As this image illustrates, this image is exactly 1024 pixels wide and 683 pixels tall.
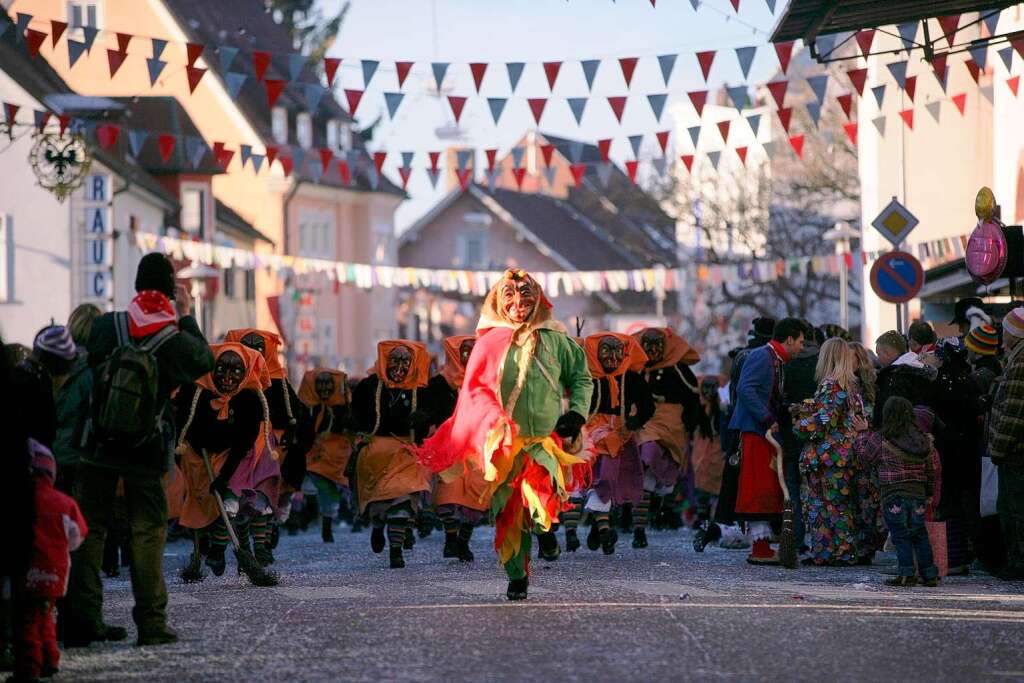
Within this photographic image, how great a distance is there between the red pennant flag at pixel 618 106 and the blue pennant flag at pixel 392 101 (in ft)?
7.43

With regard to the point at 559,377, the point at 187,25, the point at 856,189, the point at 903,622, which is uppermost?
the point at 187,25

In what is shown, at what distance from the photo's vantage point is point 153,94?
193 ft

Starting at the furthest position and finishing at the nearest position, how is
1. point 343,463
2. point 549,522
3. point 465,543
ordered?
point 343,463, point 465,543, point 549,522

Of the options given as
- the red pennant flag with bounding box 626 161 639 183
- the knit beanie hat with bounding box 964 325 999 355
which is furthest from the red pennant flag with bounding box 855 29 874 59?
the knit beanie hat with bounding box 964 325 999 355

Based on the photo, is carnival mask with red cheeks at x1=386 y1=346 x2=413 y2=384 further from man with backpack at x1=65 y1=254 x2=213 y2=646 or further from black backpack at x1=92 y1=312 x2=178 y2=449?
black backpack at x1=92 y1=312 x2=178 y2=449

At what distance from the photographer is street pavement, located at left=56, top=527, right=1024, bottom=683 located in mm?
9281

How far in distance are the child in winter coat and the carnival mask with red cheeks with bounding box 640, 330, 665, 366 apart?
5.08 meters

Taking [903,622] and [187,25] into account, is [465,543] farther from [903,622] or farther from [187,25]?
[187,25]

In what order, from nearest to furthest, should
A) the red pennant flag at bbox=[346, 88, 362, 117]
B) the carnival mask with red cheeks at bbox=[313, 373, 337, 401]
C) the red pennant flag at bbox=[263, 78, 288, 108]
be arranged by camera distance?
the carnival mask with red cheeks at bbox=[313, 373, 337, 401] → the red pennant flag at bbox=[263, 78, 288, 108] → the red pennant flag at bbox=[346, 88, 362, 117]

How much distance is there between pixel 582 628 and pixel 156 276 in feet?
9.06

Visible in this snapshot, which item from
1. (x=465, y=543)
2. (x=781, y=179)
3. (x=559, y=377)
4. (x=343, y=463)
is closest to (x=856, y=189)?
(x=781, y=179)

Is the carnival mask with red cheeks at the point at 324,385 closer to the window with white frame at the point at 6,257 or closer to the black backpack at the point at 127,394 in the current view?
the black backpack at the point at 127,394

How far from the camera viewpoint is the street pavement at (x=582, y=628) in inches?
365

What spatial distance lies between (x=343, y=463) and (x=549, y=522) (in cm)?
967
